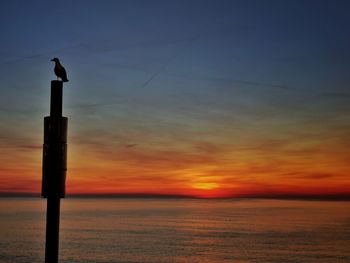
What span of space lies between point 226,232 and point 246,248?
20538 millimetres

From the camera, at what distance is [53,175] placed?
22.9 feet

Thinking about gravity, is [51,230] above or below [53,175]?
below

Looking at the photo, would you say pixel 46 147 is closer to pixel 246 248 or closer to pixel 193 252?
pixel 193 252

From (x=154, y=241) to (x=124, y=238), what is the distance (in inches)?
199

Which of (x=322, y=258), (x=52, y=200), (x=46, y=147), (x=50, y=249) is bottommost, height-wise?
(x=322, y=258)

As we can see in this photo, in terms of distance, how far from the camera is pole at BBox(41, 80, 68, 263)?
22.9 ft

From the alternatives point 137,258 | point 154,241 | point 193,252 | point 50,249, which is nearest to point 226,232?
point 154,241

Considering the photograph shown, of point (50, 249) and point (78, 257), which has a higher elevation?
point (50, 249)

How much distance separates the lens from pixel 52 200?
6984 millimetres

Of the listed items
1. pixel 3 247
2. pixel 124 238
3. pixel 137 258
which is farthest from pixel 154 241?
pixel 3 247

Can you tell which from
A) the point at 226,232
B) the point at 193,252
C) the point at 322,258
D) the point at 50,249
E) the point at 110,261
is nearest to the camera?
the point at 50,249

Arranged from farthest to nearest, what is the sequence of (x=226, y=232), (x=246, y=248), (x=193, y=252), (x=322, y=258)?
1. (x=226, y=232)
2. (x=246, y=248)
3. (x=193, y=252)
4. (x=322, y=258)

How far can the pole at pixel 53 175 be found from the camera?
6.98 meters

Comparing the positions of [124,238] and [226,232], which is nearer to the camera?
[124,238]
